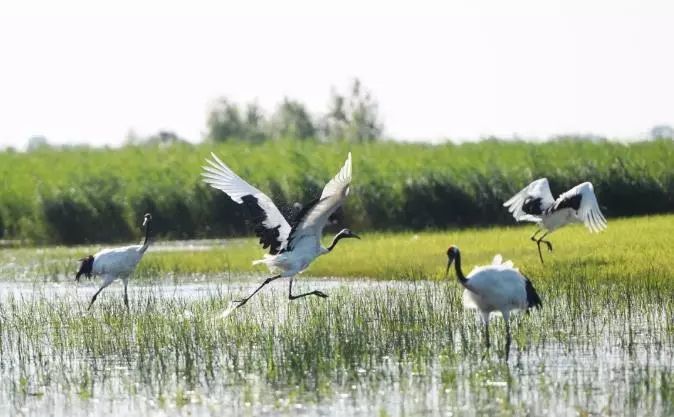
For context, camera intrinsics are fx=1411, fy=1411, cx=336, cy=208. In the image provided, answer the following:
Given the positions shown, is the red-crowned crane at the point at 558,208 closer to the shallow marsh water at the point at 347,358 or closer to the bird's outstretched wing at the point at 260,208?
the shallow marsh water at the point at 347,358

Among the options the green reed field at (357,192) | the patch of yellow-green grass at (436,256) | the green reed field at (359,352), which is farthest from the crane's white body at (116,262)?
the green reed field at (357,192)

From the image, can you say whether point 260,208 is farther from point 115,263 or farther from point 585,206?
point 585,206

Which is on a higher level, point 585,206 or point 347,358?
point 585,206

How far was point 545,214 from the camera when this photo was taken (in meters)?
19.9

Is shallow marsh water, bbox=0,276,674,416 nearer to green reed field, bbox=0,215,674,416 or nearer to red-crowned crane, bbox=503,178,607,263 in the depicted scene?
green reed field, bbox=0,215,674,416

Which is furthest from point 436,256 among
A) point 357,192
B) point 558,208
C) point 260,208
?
point 357,192

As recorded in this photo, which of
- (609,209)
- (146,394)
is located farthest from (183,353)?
(609,209)

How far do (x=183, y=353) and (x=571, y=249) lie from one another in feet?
30.4

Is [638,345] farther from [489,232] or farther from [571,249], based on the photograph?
[489,232]

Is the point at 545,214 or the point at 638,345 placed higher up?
the point at 545,214

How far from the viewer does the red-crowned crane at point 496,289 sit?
1248 centimetres

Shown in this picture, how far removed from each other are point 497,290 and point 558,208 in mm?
7029

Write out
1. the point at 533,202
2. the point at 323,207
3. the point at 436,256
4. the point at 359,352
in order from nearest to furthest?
the point at 359,352, the point at 323,207, the point at 533,202, the point at 436,256

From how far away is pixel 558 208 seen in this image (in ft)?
63.2
